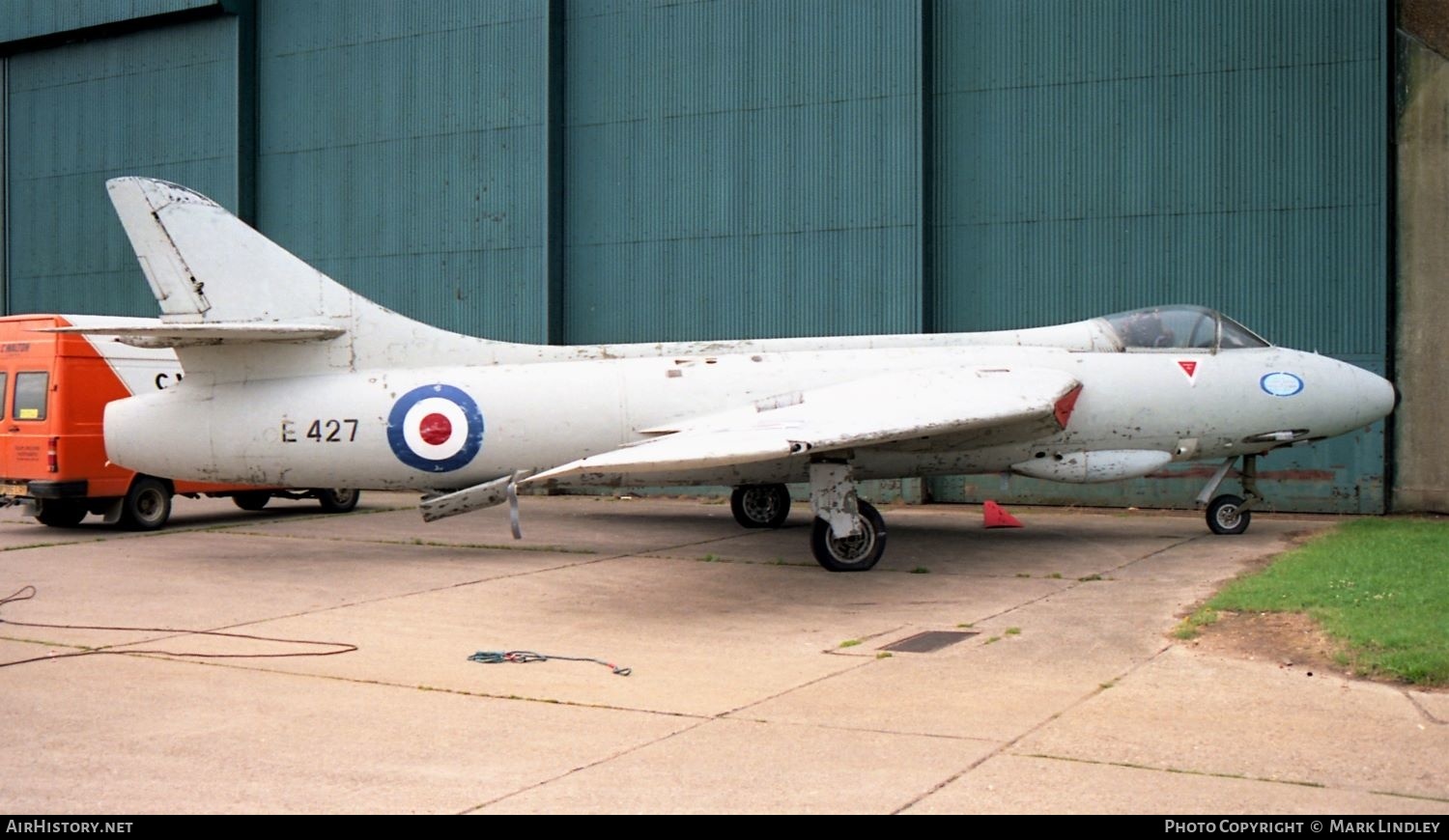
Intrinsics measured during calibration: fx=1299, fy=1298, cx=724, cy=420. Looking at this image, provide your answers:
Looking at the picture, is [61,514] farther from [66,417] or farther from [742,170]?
[742,170]

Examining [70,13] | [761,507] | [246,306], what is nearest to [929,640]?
[761,507]

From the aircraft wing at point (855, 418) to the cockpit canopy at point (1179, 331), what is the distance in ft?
4.18

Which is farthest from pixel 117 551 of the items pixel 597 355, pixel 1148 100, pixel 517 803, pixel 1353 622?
pixel 1148 100

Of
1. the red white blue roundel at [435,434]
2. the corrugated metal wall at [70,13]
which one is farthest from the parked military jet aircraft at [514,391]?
the corrugated metal wall at [70,13]

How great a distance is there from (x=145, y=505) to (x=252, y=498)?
2.49 m

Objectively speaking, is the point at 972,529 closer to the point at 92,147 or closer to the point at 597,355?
the point at 597,355

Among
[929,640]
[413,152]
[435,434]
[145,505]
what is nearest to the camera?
[929,640]

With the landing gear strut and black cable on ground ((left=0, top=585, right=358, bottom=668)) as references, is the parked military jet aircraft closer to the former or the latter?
the landing gear strut

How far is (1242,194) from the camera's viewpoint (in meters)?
17.9

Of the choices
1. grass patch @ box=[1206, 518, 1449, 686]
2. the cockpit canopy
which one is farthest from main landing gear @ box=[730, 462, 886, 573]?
the cockpit canopy

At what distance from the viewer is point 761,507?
1638 cm

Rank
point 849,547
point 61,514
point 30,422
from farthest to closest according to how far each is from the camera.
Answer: point 61,514 → point 30,422 → point 849,547

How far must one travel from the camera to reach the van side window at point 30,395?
1565 centimetres
